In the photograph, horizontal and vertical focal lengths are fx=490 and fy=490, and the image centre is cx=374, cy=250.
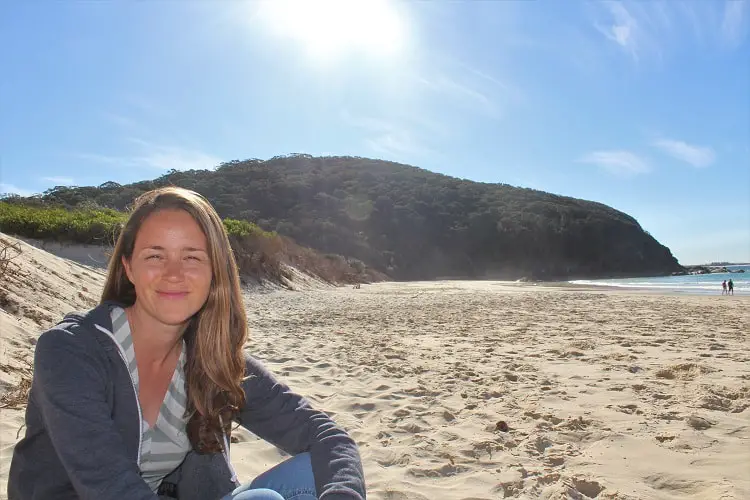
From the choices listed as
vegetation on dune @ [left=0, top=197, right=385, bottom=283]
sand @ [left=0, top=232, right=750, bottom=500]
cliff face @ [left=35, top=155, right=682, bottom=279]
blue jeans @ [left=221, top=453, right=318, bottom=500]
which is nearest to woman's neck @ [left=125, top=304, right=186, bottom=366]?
blue jeans @ [left=221, top=453, right=318, bottom=500]

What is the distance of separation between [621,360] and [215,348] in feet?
16.4

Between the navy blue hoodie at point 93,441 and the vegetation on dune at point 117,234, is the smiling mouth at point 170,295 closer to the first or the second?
the navy blue hoodie at point 93,441

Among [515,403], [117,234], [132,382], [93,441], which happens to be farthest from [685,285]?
[93,441]

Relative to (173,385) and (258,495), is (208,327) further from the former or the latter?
(258,495)

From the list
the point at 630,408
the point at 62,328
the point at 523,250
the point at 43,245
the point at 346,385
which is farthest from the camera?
the point at 523,250

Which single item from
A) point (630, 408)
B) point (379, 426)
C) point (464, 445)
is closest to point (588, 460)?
point (464, 445)

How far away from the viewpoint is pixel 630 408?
3703 mm

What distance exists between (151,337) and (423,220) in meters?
50.8

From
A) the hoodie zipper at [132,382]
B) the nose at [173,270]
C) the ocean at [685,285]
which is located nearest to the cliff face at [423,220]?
the ocean at [685,285]

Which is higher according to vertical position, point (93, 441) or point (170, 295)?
point (170, 295)

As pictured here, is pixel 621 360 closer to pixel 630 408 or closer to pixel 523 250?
pixel 630 408

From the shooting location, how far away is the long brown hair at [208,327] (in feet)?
5.40

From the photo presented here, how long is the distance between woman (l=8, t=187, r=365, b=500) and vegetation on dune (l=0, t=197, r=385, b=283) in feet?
10.1

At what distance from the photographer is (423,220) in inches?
2048
